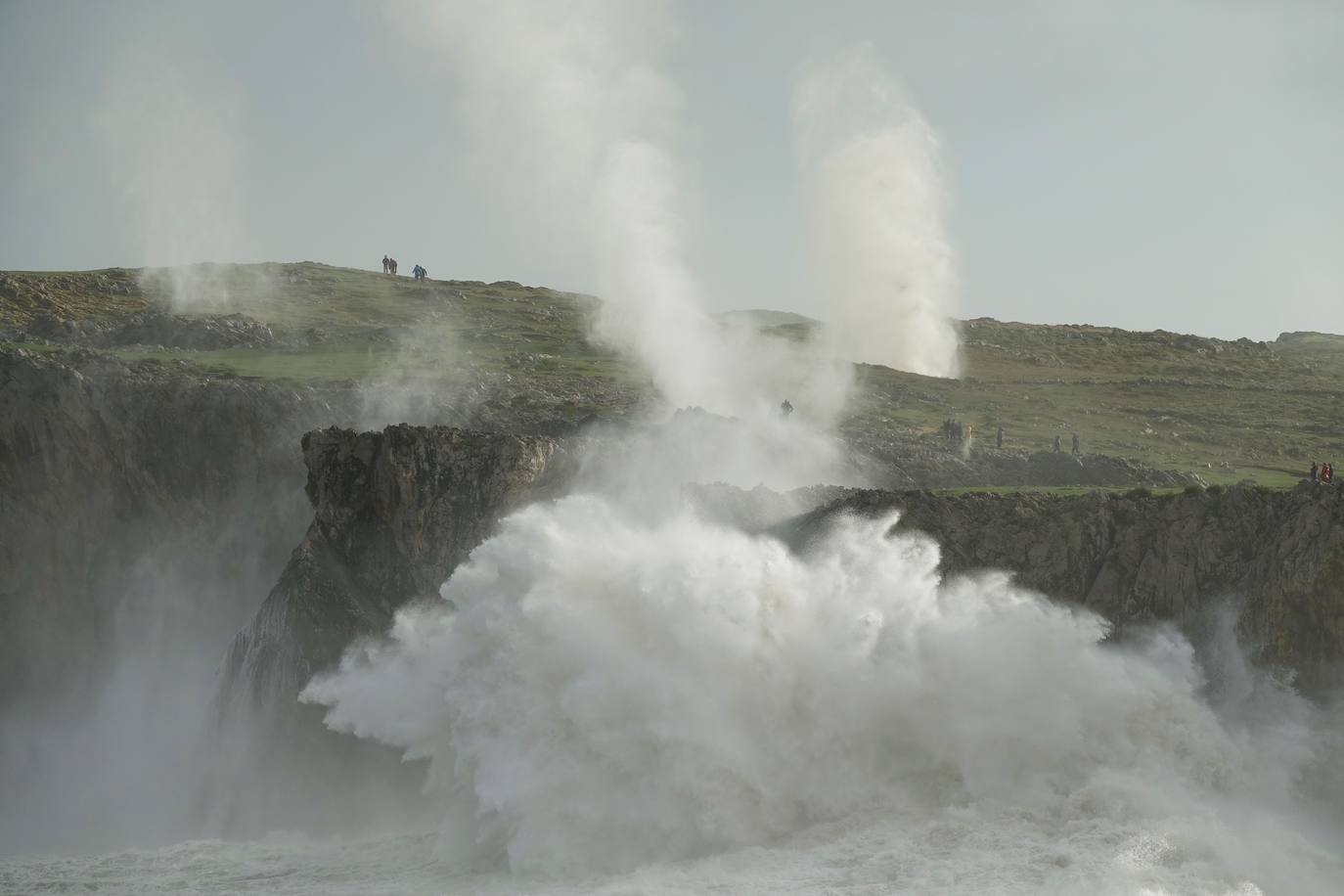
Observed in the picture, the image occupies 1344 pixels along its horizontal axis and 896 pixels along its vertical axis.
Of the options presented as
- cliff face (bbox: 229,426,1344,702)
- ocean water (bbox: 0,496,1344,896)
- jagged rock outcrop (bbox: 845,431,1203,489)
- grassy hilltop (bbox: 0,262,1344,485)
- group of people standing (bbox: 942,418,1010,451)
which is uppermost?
grassy hilltop (bbox: 0,262,1344,485)

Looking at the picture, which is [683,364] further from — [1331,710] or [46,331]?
[1331,710]

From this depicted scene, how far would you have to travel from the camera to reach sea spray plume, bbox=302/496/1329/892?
28.8m

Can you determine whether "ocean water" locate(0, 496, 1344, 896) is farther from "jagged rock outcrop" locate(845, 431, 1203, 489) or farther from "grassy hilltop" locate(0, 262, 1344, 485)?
"grassy hilltop" locate(0, 262, 1344, 485)

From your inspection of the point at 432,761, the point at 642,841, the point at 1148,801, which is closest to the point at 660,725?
the point at 642,841

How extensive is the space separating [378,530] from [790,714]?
11502mm

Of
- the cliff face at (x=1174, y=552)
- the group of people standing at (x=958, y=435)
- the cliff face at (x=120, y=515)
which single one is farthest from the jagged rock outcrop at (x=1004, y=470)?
the cliff face at (x=120, y=515)

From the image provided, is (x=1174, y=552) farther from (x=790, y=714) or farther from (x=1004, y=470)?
(x=1004, y=470)

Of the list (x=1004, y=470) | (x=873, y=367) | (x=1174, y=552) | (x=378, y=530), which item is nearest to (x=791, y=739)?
(x=1174, y=552)

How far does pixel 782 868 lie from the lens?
27875 mm

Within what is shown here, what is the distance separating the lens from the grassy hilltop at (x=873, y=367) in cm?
4856

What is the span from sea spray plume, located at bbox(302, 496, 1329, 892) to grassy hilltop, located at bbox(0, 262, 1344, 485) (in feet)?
36.6

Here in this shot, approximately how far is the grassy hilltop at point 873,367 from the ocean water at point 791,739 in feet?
36.4

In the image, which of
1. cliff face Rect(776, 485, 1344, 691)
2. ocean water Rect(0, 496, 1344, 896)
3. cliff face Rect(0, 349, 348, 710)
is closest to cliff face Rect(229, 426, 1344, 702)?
cliff face Rect(776, 485, 1344, 691)

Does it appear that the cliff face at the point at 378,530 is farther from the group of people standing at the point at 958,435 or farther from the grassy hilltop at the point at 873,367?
the group of people standing at the point at 958,435
